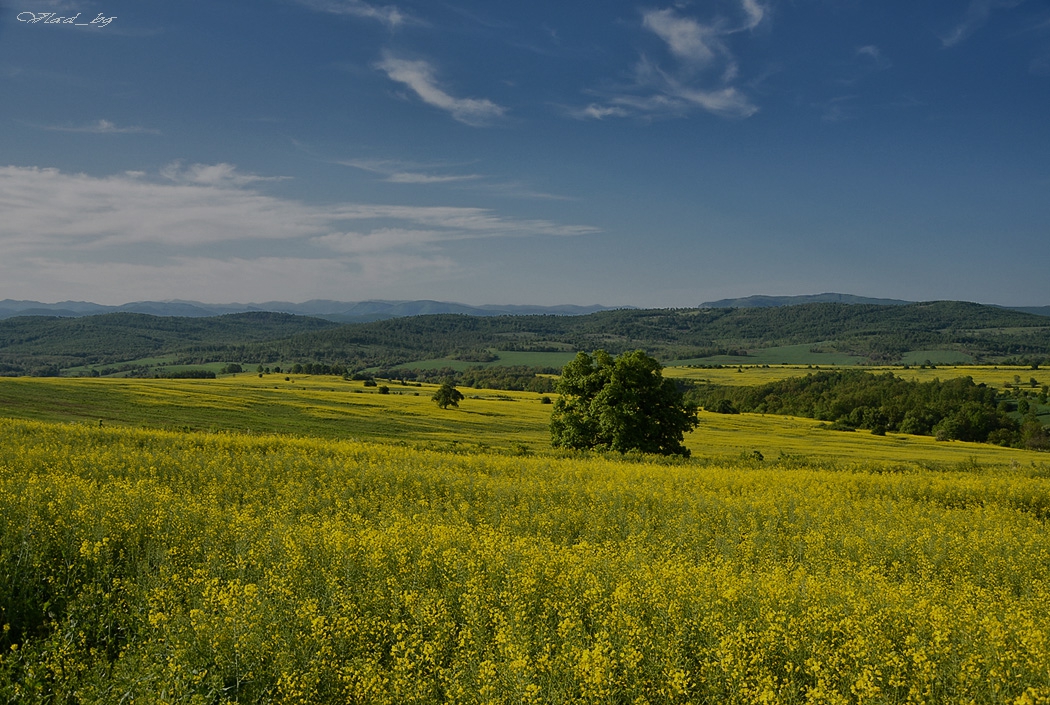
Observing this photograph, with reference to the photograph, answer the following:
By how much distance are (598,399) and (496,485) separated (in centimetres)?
2009

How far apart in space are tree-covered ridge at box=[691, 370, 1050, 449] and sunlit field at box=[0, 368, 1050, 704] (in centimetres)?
7208

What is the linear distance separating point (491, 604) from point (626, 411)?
89.0 feet

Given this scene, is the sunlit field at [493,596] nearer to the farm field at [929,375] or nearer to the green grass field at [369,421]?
the green grass field at [369,421]

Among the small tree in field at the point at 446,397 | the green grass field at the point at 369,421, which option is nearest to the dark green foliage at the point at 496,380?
the small tree in field at the point at 446,397

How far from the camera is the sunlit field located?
5.20m

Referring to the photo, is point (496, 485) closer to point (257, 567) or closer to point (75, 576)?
point (257, 567)

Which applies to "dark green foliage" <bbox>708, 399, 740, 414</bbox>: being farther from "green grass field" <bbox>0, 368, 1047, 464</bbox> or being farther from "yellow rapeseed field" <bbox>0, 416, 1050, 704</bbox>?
"yellow rapeseed field" <bbox>0, 416, 1050, 704</bbox>

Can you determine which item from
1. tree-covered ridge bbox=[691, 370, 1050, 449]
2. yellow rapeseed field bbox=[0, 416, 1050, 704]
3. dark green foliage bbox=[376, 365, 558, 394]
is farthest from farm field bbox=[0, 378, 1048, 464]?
dark green foliage bbox=[376, 365, 558, 394]

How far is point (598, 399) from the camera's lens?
34.6m

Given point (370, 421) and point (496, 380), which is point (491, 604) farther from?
point (496, 380)

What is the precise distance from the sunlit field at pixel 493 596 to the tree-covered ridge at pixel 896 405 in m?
72.1

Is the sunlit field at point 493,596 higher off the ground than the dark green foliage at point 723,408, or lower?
higher

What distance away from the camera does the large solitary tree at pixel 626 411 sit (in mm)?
33594

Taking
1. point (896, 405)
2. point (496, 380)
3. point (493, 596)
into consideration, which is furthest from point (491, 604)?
point (496, 380)
